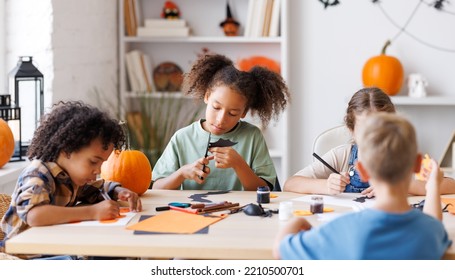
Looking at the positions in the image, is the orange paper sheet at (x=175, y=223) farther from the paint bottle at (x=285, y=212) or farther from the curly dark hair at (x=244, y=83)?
the curly dark hair at (x=244, y=83)

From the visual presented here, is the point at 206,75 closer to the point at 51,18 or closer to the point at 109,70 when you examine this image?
the point at 51,18

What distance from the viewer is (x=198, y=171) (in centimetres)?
231

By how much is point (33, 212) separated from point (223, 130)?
929 mm

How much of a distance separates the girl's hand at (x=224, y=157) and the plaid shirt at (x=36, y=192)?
50cm

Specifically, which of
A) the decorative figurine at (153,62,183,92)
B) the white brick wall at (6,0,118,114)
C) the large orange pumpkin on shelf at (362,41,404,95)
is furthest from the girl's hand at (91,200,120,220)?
the decorative figurine at (153,62,183,92)

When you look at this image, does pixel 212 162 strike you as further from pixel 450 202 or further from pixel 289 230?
pixel 289 230

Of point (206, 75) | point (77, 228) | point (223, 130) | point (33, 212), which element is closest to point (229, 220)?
point (77, 228)

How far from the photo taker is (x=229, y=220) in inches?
73.0

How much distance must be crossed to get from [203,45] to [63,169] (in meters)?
2.47

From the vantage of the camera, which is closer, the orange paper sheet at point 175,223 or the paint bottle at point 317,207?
the orange paper sheet at point 175,223

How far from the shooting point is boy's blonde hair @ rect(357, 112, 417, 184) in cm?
142

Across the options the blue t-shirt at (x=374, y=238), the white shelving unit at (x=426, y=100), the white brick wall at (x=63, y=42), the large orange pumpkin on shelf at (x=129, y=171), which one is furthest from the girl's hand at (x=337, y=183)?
the white shelving unit at (x=426, y=100)

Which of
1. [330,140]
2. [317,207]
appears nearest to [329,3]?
[330,140]

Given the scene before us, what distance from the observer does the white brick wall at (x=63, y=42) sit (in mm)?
3385
